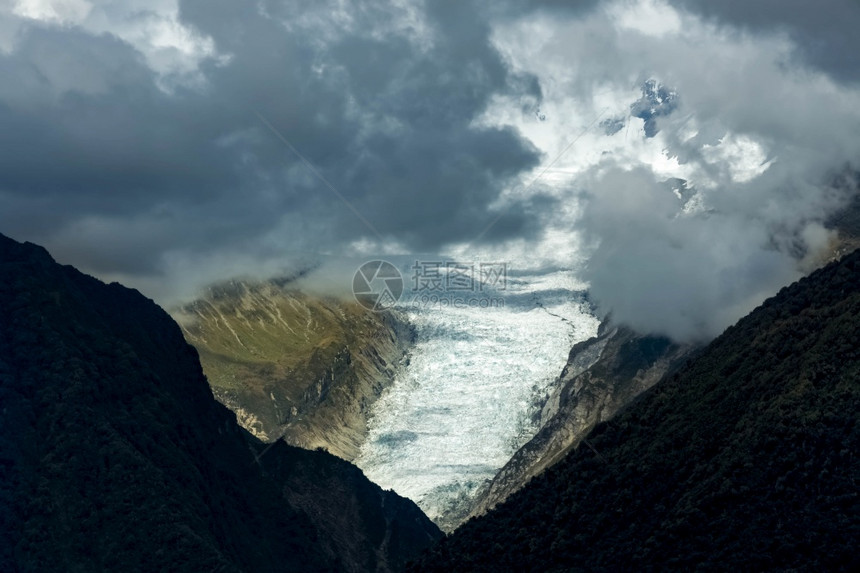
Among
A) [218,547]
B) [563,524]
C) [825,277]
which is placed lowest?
[563,524]

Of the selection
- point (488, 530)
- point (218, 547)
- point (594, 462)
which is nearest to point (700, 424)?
point (594, 462)

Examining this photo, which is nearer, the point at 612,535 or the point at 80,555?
the point at 612,535

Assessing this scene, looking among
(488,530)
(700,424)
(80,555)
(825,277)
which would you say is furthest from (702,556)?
(80,555)

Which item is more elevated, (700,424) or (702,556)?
(700,424)

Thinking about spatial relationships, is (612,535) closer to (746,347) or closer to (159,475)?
(746,347)

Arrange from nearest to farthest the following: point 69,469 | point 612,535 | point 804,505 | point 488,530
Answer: point 804,505
point 612,535
point 488,530
point 69,469

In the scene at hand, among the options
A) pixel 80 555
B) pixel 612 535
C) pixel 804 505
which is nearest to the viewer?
pixel 804 505
